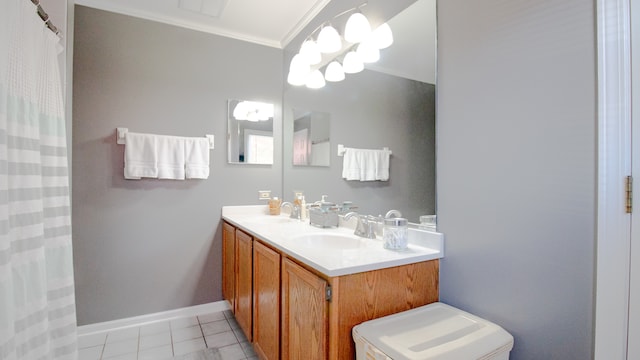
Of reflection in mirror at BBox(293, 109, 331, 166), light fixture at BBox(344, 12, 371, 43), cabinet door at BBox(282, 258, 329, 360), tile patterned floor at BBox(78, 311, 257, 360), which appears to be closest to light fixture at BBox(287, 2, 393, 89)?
light fixture at BBox(344, 12, 371, 43)

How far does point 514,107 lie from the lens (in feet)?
3.33

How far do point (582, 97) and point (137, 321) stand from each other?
115 inches

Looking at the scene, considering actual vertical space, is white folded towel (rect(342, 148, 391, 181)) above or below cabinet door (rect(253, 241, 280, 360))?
above

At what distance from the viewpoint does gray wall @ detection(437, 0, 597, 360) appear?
0.86 m

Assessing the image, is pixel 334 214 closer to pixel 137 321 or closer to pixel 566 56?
pixel 566 56

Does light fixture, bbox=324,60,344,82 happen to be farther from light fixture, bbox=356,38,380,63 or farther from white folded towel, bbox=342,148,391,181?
white folded towel, bbox=342,148,391,181

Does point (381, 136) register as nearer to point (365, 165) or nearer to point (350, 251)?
point (365, 165)

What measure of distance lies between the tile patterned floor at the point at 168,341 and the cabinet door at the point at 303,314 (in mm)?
791

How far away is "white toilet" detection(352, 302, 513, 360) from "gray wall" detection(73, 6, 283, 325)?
1.85 meters

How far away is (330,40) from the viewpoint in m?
1.88

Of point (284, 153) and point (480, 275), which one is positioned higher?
point (284, 153)

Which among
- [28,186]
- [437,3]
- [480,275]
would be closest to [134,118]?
[28,186]

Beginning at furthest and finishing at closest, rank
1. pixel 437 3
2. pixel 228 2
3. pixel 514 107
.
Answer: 1. pixel 228 2
2. pixel 437 3
3. pixel 514 107

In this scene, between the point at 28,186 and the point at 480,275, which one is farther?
the point at 480,275
